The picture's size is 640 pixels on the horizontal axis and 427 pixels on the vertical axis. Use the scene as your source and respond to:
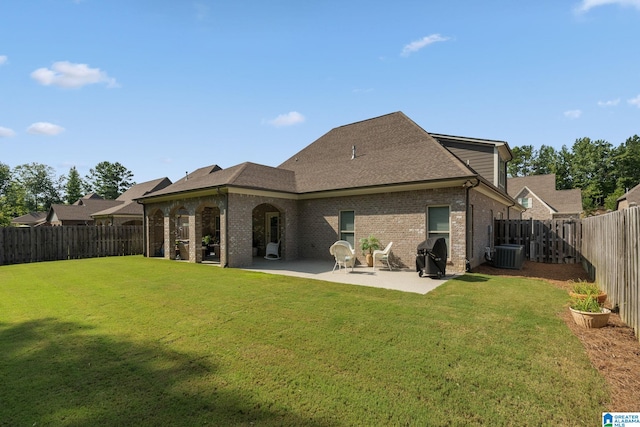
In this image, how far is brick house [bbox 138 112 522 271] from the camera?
10922 mm

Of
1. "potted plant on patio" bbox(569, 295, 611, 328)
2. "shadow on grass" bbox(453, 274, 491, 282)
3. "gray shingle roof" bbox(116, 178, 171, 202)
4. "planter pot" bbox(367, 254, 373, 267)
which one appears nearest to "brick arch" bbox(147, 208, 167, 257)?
"planter pot" bbox(367, 254, 373, 267)

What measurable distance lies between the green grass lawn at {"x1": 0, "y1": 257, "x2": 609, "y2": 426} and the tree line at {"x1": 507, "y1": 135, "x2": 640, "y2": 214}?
193ft

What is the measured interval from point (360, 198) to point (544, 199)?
34.0 meters

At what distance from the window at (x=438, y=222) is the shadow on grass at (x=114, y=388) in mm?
9452

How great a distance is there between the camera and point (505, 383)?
3.27 m

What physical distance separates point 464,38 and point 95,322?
12606 mm

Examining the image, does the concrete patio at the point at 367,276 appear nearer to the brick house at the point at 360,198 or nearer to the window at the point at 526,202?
the brick house at the point at 360,198

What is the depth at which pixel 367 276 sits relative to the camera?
33.0 ft

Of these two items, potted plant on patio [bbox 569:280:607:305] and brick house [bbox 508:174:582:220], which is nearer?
potted plant on patio [bbox 569:280:607:305]

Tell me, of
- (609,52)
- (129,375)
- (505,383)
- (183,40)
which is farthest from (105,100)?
(609,52)

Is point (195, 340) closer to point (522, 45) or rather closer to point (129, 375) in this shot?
point (129, 375)

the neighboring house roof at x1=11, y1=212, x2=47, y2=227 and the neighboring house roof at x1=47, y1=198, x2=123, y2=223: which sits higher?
the neighboring house roof at x1=47, y1=198, x2=123, y2=223

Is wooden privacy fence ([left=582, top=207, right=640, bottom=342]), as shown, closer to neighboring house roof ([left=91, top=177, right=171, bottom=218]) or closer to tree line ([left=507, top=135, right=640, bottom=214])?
neighboring house roof ([left=91, top=177, right=171, bottom=218])

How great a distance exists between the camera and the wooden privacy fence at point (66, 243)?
1566cm
